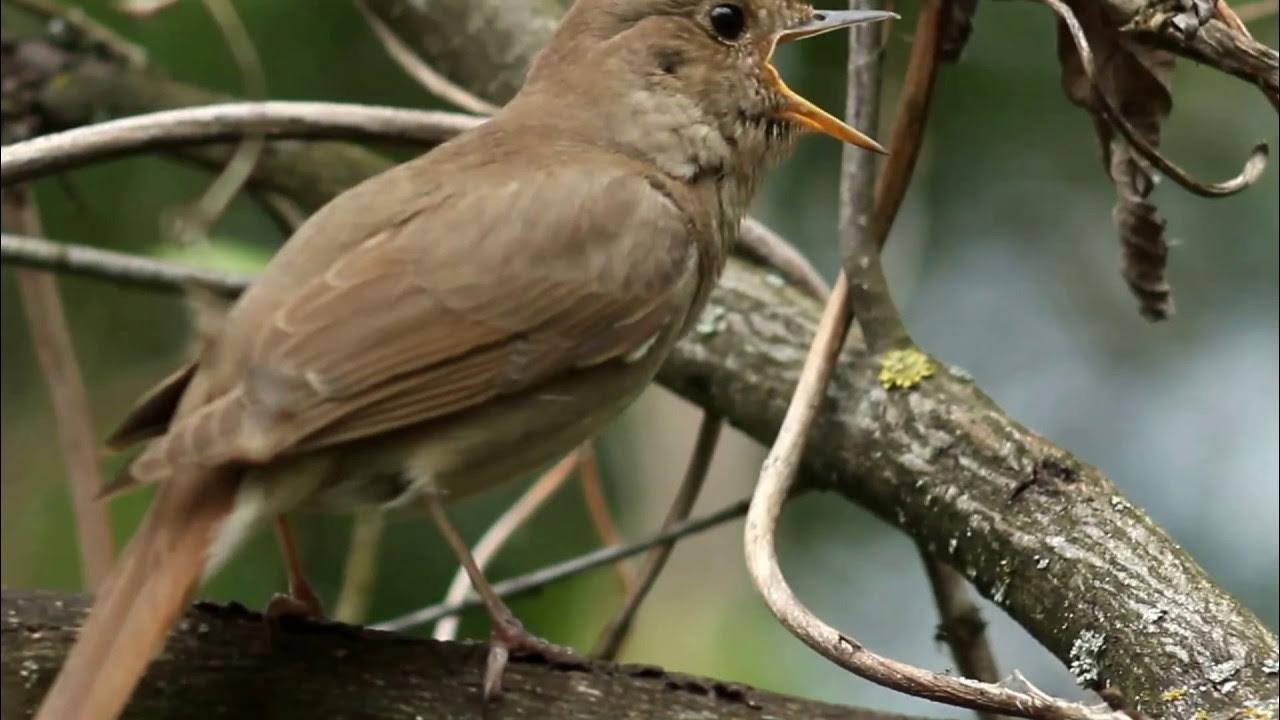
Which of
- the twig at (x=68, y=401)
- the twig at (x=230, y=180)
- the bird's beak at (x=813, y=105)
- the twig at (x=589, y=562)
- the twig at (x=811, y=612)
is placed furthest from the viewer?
the twig at (x=230, y=180)

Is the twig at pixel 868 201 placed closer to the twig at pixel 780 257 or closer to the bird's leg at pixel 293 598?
the twig at pixel 780 257

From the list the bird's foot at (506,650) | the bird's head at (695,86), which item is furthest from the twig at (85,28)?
the bird's foot at (506,650)

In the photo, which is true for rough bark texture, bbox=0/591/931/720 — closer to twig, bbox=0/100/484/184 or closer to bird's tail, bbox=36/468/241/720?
bird's tail, bbox=36/468/241/720

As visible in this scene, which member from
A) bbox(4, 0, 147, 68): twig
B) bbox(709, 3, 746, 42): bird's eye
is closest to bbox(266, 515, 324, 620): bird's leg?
bbox(709, 3, 746, 42): bird's eye

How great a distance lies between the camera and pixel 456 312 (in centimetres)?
235

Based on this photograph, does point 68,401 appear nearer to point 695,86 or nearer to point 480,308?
point 480,308

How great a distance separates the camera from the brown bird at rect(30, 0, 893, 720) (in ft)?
6.89

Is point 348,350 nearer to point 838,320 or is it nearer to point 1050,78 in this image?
point 838,320

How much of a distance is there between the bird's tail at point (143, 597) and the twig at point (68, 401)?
910 mm

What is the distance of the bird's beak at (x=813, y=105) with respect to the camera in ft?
7.87

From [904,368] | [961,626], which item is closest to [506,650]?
[904,368]

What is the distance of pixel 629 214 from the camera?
8.26ft

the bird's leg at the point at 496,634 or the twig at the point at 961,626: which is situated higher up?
the bird's leg at the point at 496,634

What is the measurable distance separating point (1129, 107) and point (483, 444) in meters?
1.04
